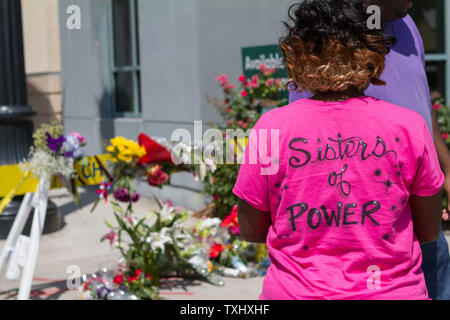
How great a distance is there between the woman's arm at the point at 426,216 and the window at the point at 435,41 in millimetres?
6178

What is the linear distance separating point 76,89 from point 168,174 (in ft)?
22.5

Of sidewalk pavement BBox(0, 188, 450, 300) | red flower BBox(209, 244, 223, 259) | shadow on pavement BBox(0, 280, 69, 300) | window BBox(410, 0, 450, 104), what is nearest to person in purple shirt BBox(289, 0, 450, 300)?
sidewalk pavement BBox(0, 188, 450, 300)

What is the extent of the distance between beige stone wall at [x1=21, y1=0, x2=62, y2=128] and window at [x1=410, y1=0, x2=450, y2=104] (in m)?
6.81

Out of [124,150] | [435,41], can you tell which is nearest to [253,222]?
[124,150]

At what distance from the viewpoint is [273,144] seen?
161 centimetres

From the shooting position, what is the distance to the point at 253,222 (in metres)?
1.72

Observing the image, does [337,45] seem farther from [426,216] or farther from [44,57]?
[44,57]

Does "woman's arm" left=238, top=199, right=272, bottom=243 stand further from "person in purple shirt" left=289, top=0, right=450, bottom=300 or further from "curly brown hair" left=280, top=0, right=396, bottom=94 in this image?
"person in purple shirt" left=289, top=0, right=450, bottom=300

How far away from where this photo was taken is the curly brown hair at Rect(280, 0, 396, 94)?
161 cm

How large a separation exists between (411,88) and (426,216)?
610 mm

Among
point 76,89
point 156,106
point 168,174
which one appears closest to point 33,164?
point 168,174

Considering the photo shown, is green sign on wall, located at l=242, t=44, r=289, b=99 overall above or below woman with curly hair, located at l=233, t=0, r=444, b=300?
above

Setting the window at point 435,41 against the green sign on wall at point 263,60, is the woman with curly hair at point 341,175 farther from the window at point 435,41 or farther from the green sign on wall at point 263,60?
the window at point 435,41
